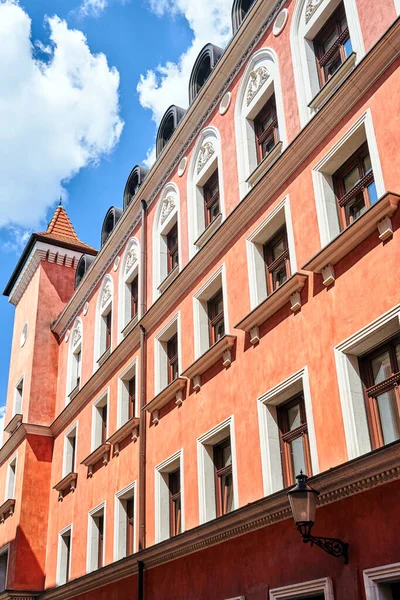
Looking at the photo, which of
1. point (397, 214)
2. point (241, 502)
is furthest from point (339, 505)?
point (397, 214)

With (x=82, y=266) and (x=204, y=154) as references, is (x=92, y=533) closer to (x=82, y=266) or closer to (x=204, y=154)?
(x=204, y=154)

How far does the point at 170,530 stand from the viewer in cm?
1619

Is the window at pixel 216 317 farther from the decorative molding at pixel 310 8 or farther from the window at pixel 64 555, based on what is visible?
the window at pixel 64 555

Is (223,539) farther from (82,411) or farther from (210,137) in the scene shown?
(82,411)

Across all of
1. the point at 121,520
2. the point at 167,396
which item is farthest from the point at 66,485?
the point at 167,396

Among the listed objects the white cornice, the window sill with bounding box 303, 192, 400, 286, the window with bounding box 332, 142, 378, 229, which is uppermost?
the window with bounding box 332, 142, 378, 229

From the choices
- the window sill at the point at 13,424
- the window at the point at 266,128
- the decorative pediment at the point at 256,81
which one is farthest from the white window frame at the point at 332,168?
the window sill at the point at 13,424

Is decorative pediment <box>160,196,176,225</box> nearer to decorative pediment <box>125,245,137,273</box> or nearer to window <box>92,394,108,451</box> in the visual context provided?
decorative pediment <box>125,245,137,273</box>

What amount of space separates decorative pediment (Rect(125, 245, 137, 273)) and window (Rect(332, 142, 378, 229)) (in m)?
9.86

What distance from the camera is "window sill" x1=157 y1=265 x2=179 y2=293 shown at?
1834cm

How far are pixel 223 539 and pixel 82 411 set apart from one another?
11.3m

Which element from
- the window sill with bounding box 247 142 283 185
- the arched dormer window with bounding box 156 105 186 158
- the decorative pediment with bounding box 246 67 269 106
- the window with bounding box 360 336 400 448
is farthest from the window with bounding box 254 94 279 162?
the window with bounding box 360 336 400 448

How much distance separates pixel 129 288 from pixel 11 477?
31.4ft

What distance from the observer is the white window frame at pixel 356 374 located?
1041 centimetres
